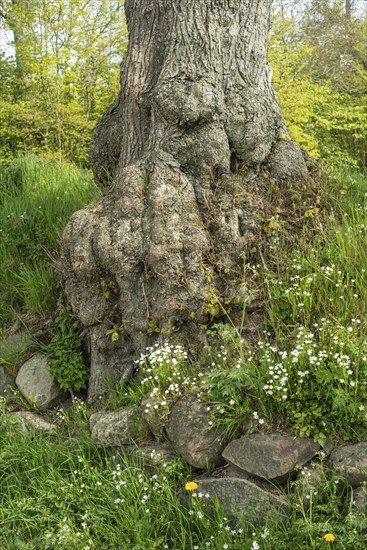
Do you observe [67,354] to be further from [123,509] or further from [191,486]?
[191,486]

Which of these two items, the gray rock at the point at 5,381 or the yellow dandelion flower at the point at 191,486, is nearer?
the yellow dandelion flower at the point at 191,486

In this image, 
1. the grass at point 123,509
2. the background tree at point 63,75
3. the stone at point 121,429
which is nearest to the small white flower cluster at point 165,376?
the stone at point 121,429

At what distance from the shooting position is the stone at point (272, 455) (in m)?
2.86

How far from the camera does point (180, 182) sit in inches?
160

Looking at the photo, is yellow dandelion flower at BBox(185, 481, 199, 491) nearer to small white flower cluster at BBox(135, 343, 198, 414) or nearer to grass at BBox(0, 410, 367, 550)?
grass at BBox(0, 410, 367, 550)

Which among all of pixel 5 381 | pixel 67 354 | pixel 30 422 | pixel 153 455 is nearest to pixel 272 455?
pixel 153 455

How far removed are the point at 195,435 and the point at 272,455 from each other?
486mm

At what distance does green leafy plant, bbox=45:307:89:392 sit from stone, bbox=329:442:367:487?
6.97 feet

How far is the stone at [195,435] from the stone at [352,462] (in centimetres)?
64

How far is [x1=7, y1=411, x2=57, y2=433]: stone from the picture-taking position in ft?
12.7

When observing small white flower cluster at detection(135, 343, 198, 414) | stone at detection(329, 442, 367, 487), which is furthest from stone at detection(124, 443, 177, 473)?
stone at detection(329, 442, 367, 487)

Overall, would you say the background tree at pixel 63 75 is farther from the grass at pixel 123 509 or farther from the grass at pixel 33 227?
the grass at pixel 123 509

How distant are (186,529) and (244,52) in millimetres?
3493

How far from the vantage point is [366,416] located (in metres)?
2.79
